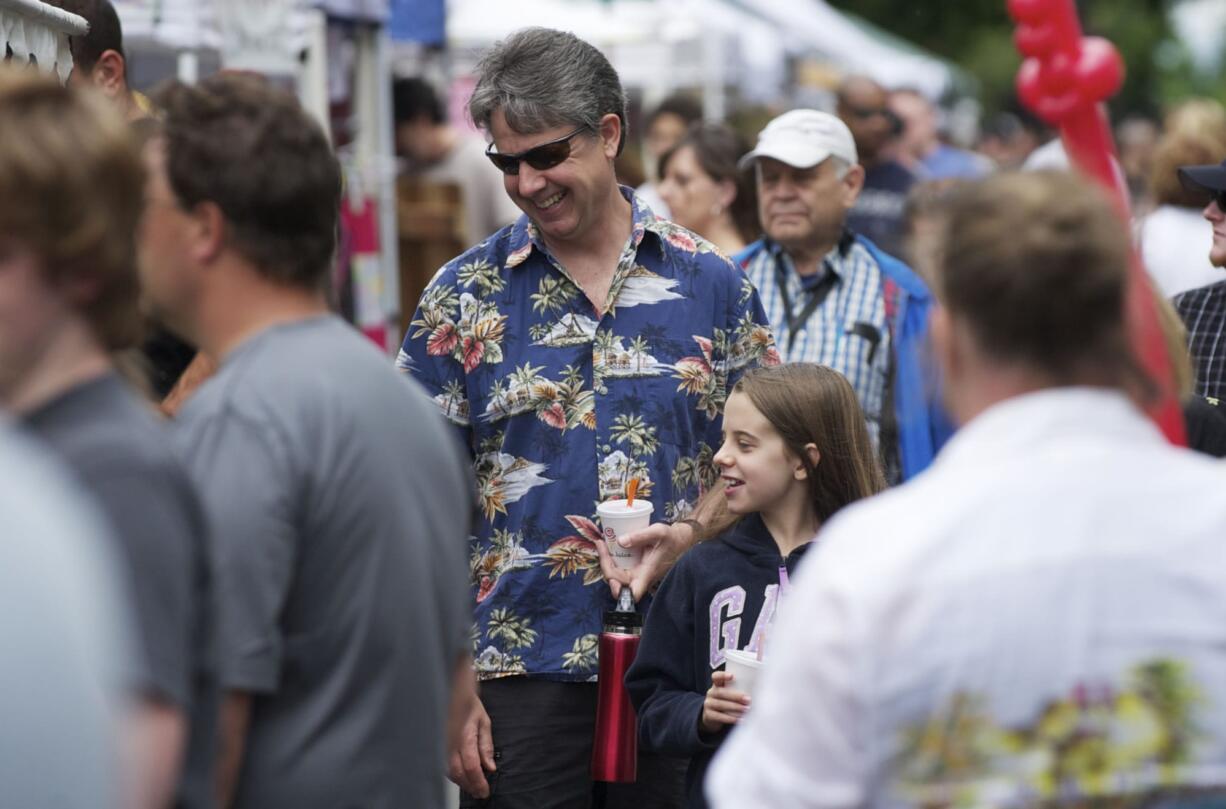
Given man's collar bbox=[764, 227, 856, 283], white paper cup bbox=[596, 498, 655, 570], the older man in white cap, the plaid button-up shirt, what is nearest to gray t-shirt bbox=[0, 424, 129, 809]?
white paper cup bbox=[596, 498, 655, 570]

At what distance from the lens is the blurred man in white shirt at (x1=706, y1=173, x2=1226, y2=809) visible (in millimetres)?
2047

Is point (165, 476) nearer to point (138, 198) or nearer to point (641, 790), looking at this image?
point (138, 198)

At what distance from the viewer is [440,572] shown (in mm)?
2592

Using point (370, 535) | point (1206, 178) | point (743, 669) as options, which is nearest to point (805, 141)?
point (1206, 178)

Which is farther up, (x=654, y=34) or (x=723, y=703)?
(x=654, y=34)

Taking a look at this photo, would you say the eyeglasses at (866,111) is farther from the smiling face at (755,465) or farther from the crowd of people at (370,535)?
the crowd of people at (370,535)

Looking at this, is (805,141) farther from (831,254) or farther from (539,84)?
(539,84)

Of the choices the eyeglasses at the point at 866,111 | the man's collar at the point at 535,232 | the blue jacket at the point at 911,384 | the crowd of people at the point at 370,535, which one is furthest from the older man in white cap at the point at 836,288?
the eyeglasses at the point at 866,111

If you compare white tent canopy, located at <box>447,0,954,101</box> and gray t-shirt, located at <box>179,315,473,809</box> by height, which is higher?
white tent canopy, located at <box>447,0,954,101</box>

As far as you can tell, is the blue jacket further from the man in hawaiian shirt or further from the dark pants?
the dark pants

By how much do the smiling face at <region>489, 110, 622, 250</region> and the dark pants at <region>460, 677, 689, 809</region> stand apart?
3.48 feet

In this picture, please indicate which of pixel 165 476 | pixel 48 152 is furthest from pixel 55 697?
pixel 48 152

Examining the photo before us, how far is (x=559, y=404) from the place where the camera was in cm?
416

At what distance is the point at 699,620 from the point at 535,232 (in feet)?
3.35
